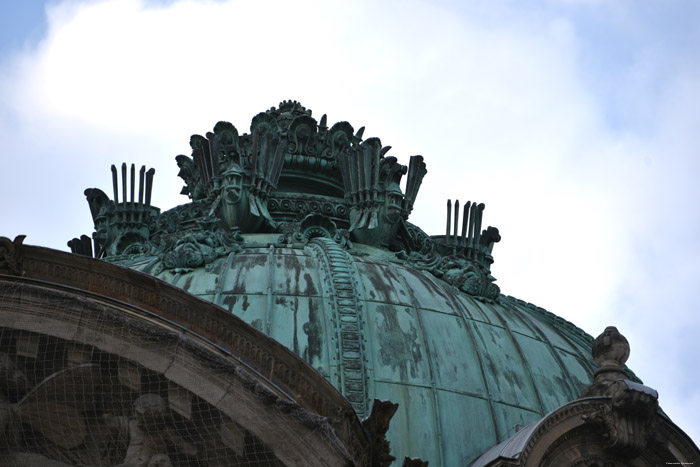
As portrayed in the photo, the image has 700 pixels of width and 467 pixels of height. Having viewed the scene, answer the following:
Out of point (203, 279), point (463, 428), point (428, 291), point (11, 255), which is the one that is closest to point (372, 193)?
point (428, 291)

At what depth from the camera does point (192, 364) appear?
65.7 ft

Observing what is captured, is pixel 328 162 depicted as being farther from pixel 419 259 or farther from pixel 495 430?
pixel 495 430

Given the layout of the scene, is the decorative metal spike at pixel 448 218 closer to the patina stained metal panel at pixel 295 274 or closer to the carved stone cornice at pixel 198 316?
the patina stained metal panel at pixel 295 274

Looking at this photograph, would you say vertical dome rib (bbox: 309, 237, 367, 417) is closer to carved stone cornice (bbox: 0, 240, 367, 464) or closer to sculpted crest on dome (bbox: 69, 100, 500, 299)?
sculpted crest on dome (bbox: 69, 100, 500, 299)

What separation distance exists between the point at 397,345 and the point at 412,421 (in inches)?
69.2

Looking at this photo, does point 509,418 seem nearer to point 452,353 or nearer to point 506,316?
point 452,353

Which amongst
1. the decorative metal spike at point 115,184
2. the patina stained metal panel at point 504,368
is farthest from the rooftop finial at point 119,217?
the patina stained metal panel at point 504,368

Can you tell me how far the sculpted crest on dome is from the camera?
99.9 ft

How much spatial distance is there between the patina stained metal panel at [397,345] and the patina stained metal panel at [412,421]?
22cm

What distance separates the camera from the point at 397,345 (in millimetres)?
26359

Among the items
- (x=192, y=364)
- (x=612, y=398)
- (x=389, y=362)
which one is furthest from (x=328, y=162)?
(x=192, y=364)

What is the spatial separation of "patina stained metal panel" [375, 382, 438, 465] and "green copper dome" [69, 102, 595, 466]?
0.08 feet

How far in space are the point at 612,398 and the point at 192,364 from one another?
6665 millimetres

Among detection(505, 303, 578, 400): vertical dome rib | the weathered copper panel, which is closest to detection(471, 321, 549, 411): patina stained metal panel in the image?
the weathered copper panel
